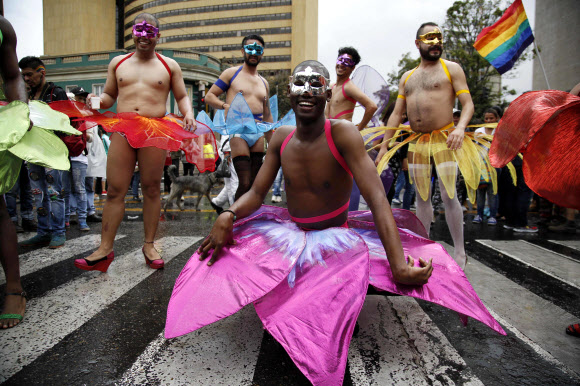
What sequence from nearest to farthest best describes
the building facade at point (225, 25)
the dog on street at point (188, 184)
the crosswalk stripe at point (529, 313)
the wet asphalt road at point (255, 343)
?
1. the wet asphalt road at point (255, 343)
2. the crosswalk stripe at point (529, 313)
3. the dog on street at point (188, 184)
4. the building facade at point (225, 25)

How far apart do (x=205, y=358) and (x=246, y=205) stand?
35.9 inches

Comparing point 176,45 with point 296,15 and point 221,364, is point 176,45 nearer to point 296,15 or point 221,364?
point 296,15

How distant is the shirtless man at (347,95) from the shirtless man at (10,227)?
3348 millimetres

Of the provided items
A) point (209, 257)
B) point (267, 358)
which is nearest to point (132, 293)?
point (209, 257)

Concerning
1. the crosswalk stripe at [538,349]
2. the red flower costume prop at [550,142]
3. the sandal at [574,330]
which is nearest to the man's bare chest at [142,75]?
the red flower costume prop at [550,142]

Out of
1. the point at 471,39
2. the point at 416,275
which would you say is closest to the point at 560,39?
the point at 471,39

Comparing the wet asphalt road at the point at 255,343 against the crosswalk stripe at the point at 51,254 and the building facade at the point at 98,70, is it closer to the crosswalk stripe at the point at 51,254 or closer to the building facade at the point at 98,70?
the crosswalk stripe at the point at 51,254

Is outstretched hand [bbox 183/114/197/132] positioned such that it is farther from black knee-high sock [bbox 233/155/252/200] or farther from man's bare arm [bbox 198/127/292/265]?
man's bare arm [bbox 198/127/292/265]

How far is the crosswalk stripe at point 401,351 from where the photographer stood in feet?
5.92

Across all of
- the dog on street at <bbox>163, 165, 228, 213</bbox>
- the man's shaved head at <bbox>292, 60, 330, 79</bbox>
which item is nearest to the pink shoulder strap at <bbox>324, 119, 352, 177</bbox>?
the man's shaved head at <bbox>292, 60, 330, 79</bbox>

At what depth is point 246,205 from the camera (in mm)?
2383

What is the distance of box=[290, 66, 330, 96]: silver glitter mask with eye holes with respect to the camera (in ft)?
7.34

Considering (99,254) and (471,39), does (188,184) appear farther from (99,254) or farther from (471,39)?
(471,39)

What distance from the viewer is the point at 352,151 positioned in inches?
86.2
